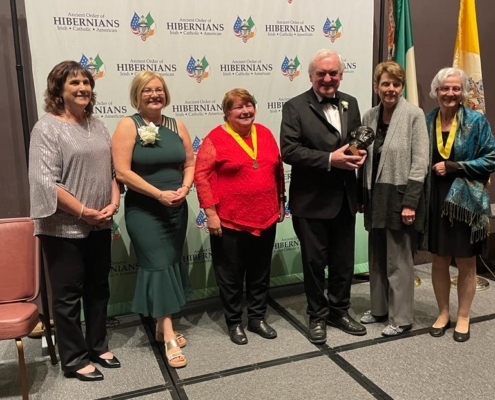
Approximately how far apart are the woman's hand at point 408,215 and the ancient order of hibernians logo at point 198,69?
1610 mm

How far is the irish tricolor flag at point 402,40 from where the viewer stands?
142 inches

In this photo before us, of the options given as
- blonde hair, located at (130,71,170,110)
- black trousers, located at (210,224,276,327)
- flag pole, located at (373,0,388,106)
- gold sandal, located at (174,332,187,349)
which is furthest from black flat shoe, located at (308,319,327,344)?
flag pole, located at (373,0,388,106)

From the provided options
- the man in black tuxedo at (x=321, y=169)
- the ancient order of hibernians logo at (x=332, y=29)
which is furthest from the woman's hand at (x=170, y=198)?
the ancient order of hibernians logo at (x=332, y=29)

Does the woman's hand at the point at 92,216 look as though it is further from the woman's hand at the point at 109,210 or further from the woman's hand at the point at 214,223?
the woman's hand at the point at 214,223

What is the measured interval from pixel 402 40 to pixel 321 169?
1.65m

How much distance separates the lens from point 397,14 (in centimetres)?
361

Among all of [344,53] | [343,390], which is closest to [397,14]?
[344,53]

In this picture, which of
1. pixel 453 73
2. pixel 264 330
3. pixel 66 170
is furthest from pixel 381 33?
pixel 66 170

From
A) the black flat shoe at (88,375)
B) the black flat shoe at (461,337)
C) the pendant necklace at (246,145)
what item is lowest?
the black flat shoe at (461,337)

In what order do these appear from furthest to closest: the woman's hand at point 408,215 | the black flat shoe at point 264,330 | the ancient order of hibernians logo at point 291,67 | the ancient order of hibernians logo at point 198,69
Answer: the ancient order of hibernians logo at point 291,67, the ancient order of hibernians logo at point 198,69, the black flat shoe at point 264,330, the woman's hand at point 408,215

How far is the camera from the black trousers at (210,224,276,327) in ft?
9.07

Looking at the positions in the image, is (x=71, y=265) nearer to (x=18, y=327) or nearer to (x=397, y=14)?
(x=18, y=327)

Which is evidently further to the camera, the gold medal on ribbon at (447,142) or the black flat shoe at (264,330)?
the black flat shoe at (264,330)

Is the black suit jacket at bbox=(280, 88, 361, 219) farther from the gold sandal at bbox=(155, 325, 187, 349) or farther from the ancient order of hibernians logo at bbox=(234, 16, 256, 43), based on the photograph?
the gold sandal at bbox=(155, 325, 187, 349)
